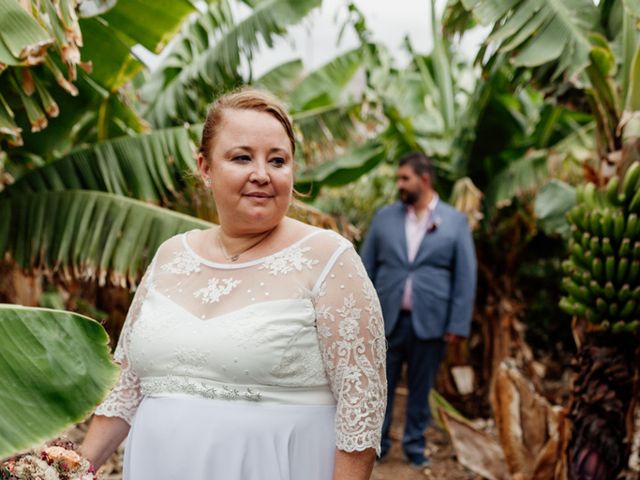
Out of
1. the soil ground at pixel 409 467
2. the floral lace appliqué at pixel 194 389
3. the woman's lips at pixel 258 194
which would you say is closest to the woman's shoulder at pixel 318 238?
the woman's lips at pixel 258 194

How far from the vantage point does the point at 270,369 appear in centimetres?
207

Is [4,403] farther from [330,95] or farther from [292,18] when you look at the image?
[330,95]

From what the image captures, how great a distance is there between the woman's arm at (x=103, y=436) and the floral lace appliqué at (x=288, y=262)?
2.33 ft

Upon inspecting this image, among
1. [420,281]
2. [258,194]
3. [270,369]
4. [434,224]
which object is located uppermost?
[258,194]

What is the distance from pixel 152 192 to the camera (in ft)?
16.5

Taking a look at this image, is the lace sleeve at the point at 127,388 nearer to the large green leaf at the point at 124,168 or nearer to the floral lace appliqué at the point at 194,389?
the floral lace appliqué at the point at 194,389

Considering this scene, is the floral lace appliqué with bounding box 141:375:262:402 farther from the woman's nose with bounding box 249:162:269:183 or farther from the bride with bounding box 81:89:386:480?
the woman's nose with bounding box 249:162:269:183

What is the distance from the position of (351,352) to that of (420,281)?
161 inches

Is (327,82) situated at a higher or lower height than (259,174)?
higher

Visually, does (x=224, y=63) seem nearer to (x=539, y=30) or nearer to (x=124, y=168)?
(x=124, y=168)

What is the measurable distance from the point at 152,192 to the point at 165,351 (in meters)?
2.99

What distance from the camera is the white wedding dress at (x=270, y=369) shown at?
6.82 ft

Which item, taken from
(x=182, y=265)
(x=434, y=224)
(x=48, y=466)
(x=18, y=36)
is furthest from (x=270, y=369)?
(x=434, y=224)

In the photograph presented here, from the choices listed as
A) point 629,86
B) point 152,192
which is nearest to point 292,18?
point 152,192
